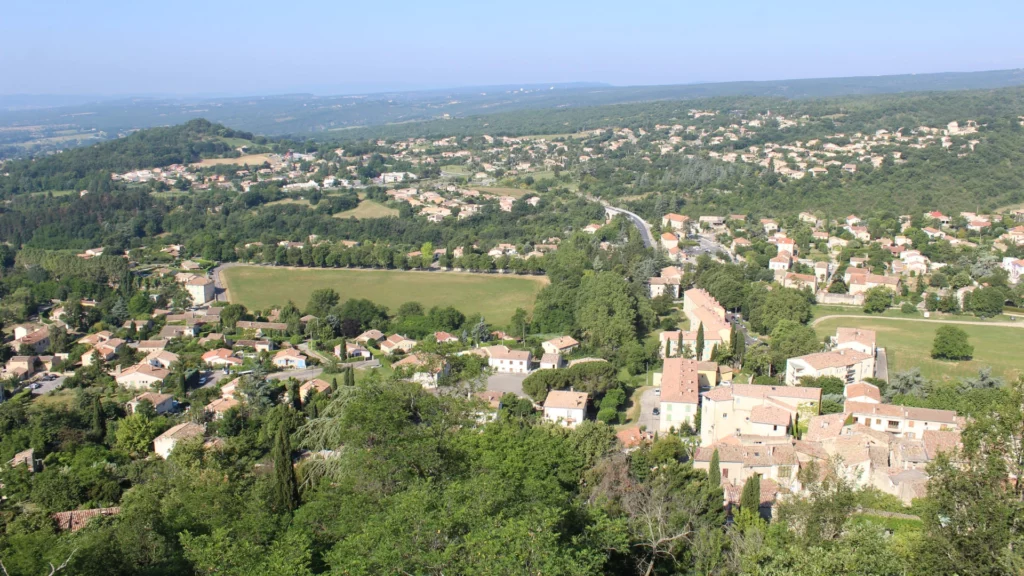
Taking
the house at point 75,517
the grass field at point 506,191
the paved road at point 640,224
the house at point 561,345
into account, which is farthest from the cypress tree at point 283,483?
the grass field at point 506,191

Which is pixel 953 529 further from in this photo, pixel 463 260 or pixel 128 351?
pixel 463 260

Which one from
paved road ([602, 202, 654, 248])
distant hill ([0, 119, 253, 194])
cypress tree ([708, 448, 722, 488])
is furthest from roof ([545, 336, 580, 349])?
distant hill ([0, 119, 253, 194])

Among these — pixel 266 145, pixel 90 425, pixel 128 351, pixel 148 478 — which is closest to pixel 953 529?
pixel 148 478

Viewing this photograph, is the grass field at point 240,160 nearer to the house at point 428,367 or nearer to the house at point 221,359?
the house at point 221,359

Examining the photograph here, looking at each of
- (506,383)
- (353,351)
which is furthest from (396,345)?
(506,383)

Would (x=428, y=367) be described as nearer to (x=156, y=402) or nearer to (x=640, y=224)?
(x=156, y=402)

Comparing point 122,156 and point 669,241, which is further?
point 122,156

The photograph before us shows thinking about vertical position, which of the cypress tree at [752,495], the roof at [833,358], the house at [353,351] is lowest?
the house at [353,351]
